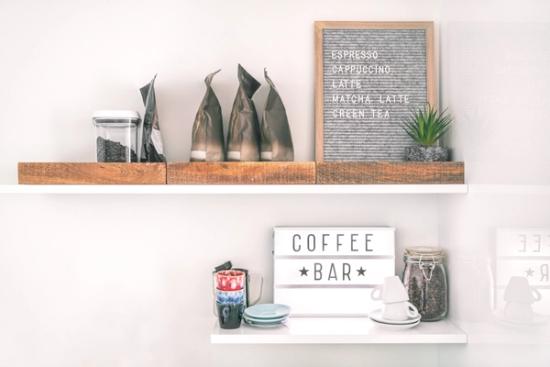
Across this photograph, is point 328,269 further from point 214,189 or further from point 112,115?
point 112,115

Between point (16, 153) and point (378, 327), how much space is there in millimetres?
1241

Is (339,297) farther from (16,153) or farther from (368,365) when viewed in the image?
(16,153)

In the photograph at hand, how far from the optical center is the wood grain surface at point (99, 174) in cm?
168

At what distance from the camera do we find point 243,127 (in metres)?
1.75

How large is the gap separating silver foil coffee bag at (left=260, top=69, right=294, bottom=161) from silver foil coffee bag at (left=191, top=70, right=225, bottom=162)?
5.2 inches

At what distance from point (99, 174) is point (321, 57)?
0.76 metres

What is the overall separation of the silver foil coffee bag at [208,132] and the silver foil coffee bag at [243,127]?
33mm

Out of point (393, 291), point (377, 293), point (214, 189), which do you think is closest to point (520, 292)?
point (393, 291)

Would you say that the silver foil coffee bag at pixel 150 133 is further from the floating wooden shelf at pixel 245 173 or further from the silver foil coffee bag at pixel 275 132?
the silver foil coffee bag at pixel 275 132

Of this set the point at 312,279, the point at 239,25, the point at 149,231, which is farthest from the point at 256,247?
the point at 239,25

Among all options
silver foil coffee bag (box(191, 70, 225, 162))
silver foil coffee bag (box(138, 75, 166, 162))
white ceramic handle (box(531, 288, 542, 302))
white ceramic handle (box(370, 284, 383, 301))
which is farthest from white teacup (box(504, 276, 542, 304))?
silver foil coffee bag (box(138, 75, 166, 162))

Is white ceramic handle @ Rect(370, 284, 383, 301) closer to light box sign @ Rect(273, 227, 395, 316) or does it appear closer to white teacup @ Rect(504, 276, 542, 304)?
light box sign @ Rect(273, 227, 395, 316)

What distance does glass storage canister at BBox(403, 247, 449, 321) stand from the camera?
1.78 metres

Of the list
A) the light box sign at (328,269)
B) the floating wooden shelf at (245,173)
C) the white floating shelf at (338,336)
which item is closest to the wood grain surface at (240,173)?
the floating wooden shelf at (245,173)
